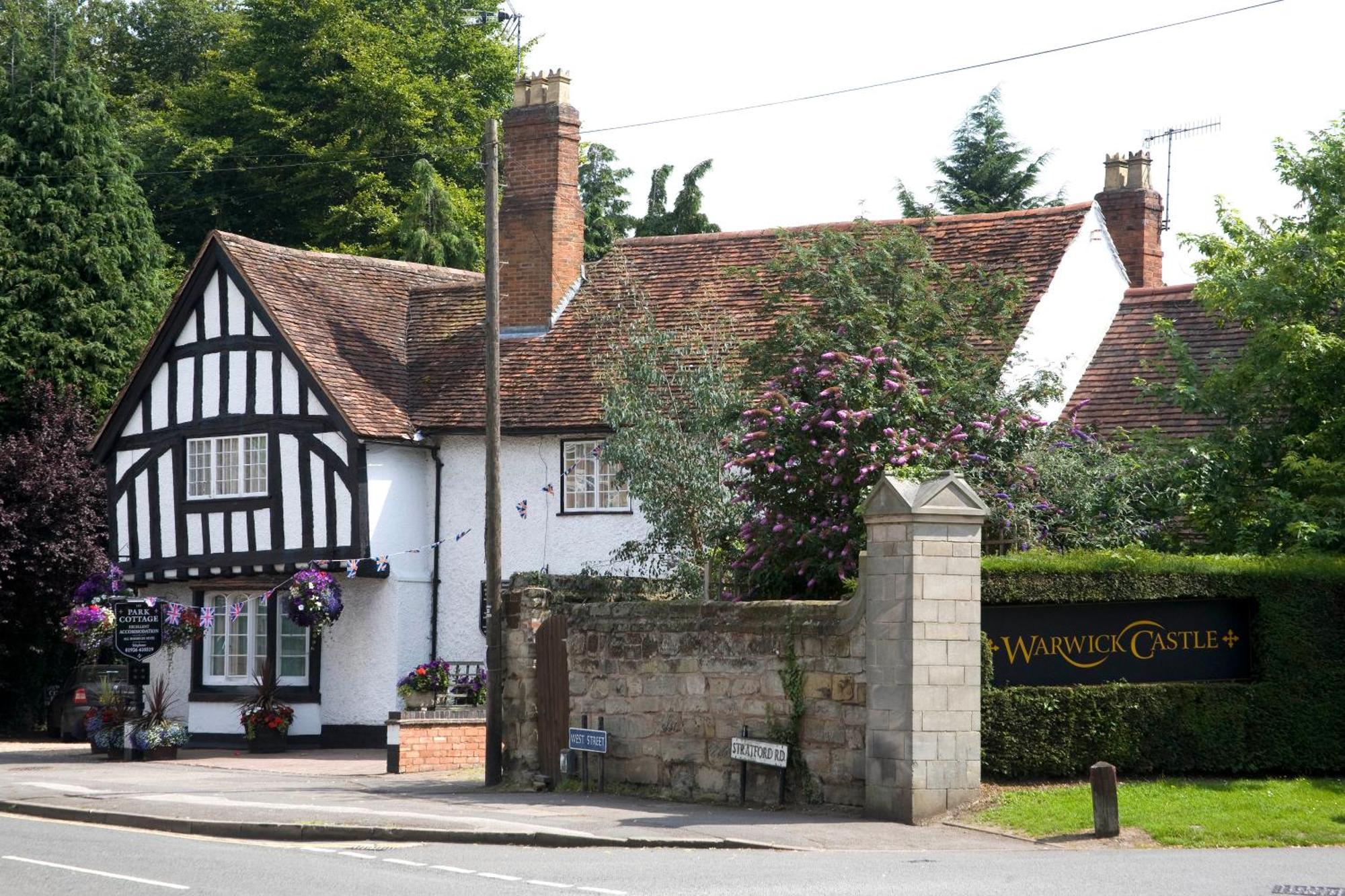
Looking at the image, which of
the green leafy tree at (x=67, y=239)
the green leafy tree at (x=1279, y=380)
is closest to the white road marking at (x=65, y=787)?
the green leafy tree at (x=1279, y=380)

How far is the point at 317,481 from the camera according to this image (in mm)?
27609

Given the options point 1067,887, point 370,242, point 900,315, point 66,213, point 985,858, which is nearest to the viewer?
point 1067,887

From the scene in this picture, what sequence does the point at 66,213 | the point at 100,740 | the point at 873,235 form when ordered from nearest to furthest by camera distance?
the point at 873,235 → the point at 100,740 → the point at 66,213

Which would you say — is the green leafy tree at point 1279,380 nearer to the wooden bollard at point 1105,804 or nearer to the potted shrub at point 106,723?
the wooden bollard at point 1105,804

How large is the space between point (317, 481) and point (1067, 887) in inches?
707

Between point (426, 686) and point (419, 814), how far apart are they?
872cm

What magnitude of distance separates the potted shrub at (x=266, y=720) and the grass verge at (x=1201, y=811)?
14559mm

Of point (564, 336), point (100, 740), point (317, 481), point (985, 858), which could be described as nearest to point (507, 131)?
point (564, 336)

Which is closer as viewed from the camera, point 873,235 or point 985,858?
point 985,858

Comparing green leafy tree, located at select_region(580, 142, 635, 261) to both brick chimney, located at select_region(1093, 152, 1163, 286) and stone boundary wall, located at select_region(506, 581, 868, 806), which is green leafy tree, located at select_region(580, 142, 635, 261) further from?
stone boundary wall, located at select_region(506, 581, 868, 806)

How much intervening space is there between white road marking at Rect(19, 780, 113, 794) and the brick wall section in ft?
36.5

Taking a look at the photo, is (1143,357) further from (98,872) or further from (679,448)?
(98,872)

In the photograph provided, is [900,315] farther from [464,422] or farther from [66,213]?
[66,213]

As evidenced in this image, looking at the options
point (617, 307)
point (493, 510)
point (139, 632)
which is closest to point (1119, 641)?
point (493, 510)
